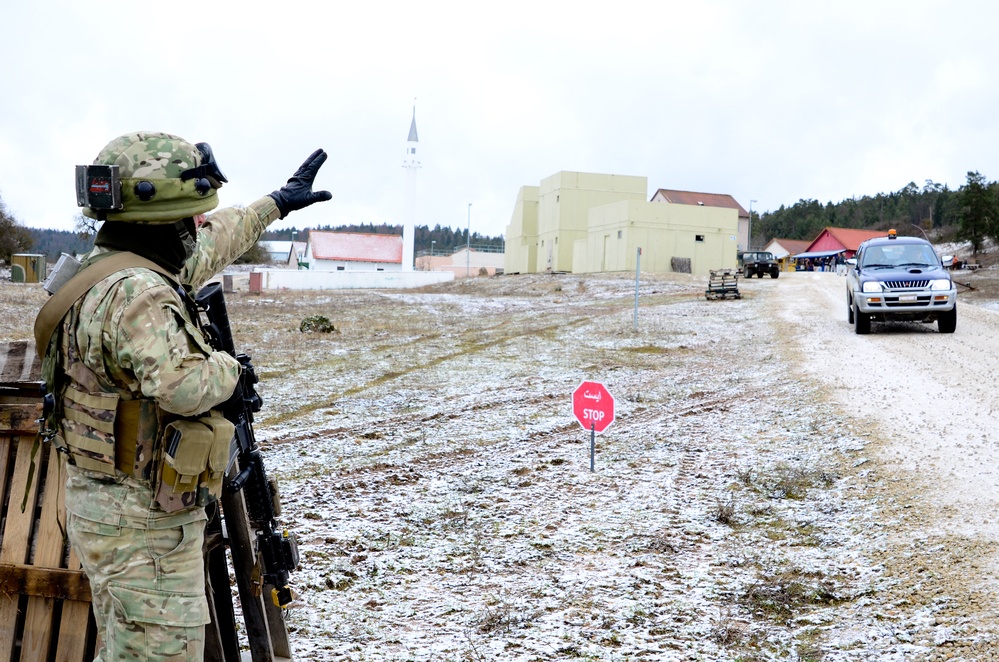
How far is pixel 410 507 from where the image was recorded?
6383mm

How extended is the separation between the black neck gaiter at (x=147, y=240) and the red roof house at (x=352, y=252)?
7479 cm

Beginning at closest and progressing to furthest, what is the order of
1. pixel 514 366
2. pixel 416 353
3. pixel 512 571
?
pixel 512 571
pixel 514 366
pixel 416 353

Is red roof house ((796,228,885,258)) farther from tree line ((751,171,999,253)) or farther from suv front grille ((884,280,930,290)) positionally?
suv front grille ((884,280,930,290))

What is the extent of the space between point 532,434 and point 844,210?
134 metres

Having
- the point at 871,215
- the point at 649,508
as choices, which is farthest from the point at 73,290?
the point at 871,215

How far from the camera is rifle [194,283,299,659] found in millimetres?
2988

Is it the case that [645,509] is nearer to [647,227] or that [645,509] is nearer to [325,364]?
[325,364]

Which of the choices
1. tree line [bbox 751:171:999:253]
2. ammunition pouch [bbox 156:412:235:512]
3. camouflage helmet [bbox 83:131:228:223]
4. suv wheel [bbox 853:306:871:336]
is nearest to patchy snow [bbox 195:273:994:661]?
suv wheel [bbox 853:306:871:336]

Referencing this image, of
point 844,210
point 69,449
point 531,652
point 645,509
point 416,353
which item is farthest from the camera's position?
point 844,210

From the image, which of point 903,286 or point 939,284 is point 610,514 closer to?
point 903,286

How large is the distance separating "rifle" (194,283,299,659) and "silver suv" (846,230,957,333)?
14.0 meters

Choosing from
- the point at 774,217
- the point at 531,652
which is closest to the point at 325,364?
the point at 531,652

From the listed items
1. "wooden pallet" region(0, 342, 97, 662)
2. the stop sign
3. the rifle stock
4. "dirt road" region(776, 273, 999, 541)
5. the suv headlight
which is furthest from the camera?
the suv headlight

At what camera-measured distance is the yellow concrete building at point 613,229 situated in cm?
4962
